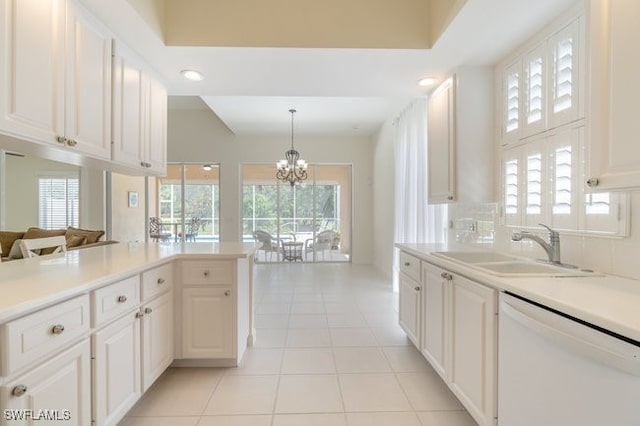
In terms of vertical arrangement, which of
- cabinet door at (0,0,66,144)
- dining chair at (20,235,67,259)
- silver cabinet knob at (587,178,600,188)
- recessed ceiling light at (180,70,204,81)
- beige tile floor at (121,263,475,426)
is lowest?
beige tile floor at (121,263,475,426)

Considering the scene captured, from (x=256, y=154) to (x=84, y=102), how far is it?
527 cm

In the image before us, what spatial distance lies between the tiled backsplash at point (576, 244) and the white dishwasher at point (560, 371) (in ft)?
2.06

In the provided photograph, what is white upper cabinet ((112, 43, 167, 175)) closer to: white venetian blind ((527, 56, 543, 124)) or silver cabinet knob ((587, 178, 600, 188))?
silver cabinet knob ((587, 178, 600, 188))

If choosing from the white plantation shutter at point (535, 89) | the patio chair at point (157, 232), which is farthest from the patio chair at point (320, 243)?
the white plantation shutter at point (535, 89)

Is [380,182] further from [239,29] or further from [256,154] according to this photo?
[239,29]

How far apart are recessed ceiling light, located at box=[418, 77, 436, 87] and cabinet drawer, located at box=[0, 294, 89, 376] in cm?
276

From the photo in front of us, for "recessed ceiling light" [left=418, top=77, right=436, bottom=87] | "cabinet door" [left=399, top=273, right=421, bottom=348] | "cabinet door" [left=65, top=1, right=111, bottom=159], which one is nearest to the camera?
"cabinet door" [left=65, top=1, right=111, bottom=159]

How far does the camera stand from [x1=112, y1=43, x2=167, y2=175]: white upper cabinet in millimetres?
2070

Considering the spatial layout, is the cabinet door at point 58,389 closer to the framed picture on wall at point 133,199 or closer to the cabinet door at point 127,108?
the cabinet door at point 127,108

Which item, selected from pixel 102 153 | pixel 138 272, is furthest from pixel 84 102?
pixel 138 272

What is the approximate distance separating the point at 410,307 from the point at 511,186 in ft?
3.97

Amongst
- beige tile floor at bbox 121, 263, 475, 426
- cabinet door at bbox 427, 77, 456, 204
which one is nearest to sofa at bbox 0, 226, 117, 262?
beige tile floor at bbox 121, 263, 475, 426

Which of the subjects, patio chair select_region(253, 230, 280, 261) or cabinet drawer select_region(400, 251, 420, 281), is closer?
cabinet drawer select_region(400, 251, 420, 281)

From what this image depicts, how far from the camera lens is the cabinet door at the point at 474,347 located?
1.46 meters
